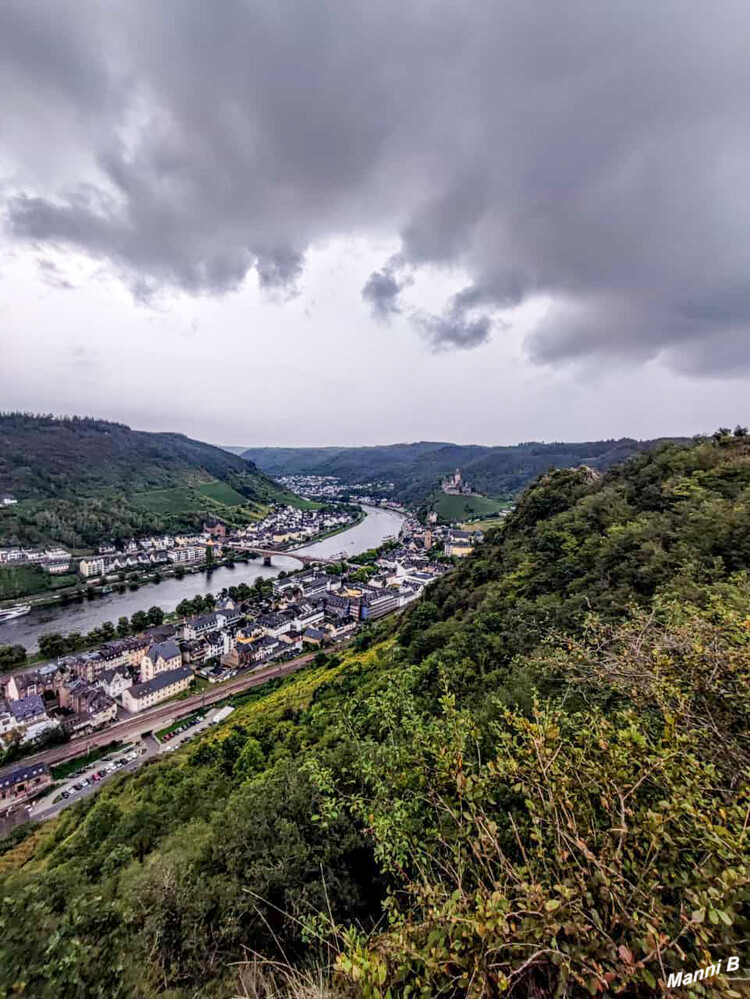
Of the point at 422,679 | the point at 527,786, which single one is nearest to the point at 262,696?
the point at 422,679

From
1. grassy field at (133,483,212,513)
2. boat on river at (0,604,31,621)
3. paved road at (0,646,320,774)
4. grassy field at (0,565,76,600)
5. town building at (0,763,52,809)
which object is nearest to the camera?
town building at (0,763,52,809)

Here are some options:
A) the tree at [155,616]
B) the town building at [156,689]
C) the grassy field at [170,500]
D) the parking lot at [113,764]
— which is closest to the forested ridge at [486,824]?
the parking lot at [113,764]

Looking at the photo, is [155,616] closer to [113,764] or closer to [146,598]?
[146,598]

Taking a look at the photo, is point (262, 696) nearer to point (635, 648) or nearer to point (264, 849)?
point (264, 849)

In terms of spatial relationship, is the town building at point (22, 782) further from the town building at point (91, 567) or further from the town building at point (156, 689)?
the town building at point (91, 567)

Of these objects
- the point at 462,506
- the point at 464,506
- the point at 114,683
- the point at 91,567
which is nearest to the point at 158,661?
the point at 114,683

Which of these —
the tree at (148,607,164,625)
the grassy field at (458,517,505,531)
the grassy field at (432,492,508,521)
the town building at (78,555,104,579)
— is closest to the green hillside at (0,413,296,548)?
the town building at (78,555,104,579)

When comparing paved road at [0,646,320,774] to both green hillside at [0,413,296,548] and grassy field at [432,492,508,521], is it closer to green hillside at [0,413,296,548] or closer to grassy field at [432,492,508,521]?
green hillside at [0,413,296,548]
